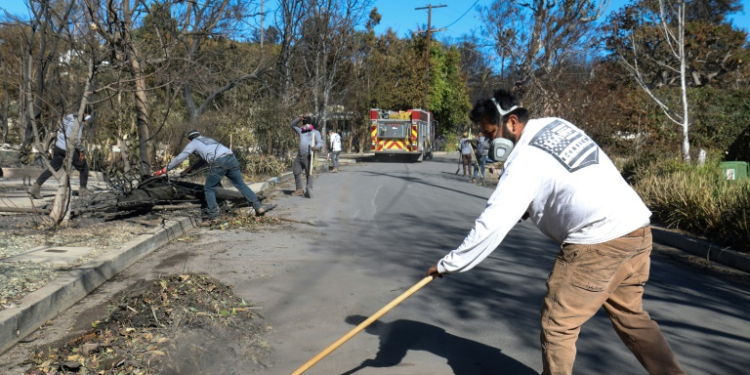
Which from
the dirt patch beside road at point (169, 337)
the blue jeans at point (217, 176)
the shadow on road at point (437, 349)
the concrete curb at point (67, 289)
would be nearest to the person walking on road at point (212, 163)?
the blue jeans at point (217, 176)

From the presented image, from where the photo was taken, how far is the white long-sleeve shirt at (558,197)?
9.75 feet

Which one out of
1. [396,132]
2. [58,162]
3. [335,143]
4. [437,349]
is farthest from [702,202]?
[396,132]

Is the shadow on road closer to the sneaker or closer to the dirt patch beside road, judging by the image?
the dirt patch beside road

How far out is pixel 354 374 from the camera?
13.1ft

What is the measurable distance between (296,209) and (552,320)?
901cm

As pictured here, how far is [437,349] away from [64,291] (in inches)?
126

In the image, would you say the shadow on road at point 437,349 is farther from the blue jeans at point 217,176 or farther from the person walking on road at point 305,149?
the person walking on road at point 305,149

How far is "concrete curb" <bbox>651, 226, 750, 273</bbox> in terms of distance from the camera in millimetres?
7574

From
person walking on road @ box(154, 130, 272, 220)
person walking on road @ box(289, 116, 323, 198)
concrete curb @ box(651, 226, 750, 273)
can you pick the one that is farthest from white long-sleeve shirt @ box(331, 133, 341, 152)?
concrete curb @ box(651, 226, 750, 273)

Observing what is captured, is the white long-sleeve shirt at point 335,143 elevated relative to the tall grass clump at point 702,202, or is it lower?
elevated

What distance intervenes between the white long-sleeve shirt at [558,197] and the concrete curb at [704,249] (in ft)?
17.9

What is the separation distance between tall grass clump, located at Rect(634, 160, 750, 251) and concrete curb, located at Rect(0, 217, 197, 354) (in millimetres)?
7454

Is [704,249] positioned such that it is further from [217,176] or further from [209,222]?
[209,222]

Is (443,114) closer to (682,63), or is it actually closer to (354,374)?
(682,63)
